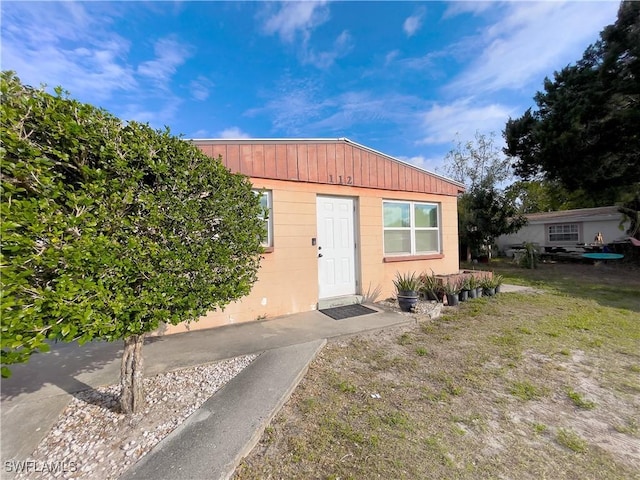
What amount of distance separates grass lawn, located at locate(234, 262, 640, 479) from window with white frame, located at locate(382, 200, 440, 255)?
92.7 inches

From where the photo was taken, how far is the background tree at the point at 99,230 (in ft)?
4.62

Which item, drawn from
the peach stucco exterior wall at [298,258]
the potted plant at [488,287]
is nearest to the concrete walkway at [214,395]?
the peach stucco exterior wall at [298,258]

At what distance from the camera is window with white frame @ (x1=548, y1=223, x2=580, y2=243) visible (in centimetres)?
1619

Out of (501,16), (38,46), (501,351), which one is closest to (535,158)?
(501,16)

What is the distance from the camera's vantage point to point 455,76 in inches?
300

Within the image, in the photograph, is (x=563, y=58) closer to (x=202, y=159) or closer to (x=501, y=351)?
(x=501, y=351)

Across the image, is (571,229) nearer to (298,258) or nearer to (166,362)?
(298,258)

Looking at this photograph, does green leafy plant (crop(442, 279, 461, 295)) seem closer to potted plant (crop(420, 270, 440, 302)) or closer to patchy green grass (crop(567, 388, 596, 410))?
potted plant (crop(420, 270, 440, 302))

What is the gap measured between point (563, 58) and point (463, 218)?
7.55m

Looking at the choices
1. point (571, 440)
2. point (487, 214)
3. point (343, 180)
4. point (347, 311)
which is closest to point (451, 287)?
point (347, 311)

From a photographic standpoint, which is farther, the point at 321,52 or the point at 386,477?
the point at 321,52

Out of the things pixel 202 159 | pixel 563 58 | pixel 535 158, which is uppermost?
pixel 563 58

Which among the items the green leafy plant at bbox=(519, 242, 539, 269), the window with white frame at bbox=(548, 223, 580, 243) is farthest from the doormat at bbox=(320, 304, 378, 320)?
the window with white frame at bbox=(548, 223, 580, 243)

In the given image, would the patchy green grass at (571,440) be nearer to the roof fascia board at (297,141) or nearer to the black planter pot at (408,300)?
the black planter pot at (408,300)
